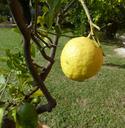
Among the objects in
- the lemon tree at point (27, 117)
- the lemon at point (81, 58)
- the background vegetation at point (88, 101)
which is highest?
the lemon at point (81, 58)

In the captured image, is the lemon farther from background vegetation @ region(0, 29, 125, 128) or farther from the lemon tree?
background vegetation @ region(0, 29, 125, 128)

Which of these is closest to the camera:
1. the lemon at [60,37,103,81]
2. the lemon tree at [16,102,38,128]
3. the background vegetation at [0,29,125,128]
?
the lemon at [60,37,103,81]

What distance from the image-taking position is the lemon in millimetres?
691

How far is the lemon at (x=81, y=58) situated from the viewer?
691mm

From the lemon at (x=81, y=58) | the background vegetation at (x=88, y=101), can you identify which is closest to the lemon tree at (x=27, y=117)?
the lemon at (x=81, y=58)

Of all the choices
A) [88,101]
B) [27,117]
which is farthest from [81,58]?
[88,101]

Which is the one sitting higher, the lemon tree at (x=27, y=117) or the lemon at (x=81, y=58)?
the lemon at (x=81, y=58)

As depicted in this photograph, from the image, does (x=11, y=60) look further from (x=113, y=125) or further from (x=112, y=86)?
(x=112, y=86)

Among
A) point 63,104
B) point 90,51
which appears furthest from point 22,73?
point 63,104

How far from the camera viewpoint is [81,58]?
69 cm

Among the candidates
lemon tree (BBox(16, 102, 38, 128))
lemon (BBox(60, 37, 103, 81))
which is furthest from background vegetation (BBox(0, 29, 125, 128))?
lemon (BBox(60, 37, 103, 81))

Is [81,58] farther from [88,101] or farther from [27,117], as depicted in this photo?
[88,101]

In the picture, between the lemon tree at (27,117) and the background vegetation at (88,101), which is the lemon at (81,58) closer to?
the lemon tree at (27,117)

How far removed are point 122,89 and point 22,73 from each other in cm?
369
